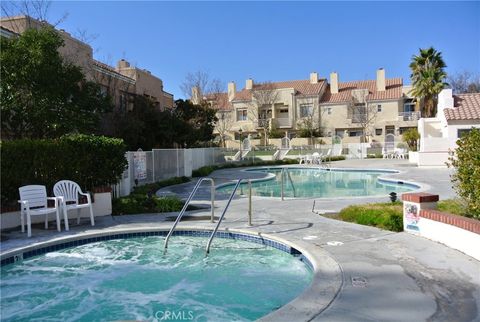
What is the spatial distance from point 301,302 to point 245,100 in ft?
173


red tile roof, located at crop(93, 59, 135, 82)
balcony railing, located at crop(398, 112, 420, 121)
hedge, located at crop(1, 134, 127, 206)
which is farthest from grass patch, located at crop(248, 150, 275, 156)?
hedge, located at crop(1, 134, 127, 206)

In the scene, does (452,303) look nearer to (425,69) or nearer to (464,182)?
(464,182)

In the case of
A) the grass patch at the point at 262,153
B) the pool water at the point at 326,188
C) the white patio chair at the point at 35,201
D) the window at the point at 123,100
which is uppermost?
the window at the point at 123,100

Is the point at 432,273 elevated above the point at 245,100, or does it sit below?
below

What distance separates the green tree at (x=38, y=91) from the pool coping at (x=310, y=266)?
5.41 meters

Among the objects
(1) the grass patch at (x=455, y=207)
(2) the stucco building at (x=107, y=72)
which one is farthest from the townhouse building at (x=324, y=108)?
(1) the grass patch at (x=455, y=207)

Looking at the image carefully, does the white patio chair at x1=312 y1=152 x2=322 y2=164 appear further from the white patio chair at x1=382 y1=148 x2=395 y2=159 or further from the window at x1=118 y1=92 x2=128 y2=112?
Answer: the window at x1=118 y1=92 x2=128 y2=112

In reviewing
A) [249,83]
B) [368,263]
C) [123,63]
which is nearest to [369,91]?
[249,83]

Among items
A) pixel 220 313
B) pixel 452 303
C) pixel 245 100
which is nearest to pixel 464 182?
pixel 452 303

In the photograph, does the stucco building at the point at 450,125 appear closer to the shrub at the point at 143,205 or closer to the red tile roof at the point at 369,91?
the shrub at the point at 143,205

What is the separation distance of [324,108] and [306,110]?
2.34 meters

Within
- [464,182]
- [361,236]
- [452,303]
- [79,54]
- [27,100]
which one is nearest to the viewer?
[452,303]

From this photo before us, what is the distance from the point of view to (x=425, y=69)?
126ft

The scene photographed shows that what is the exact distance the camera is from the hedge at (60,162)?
9.74m
